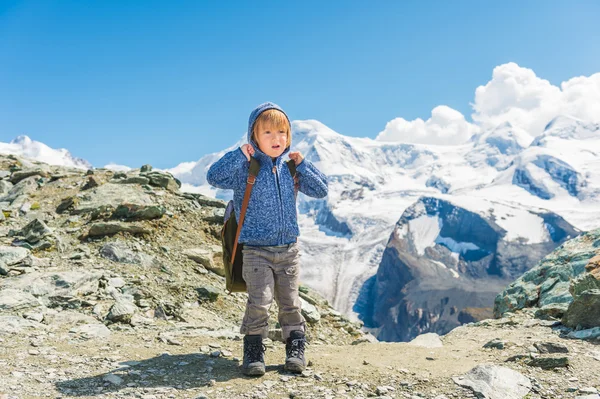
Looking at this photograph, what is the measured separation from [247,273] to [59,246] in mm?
6427

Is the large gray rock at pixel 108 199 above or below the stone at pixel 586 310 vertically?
above

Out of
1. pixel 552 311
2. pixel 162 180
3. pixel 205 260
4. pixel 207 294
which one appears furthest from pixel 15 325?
pixel 552 311

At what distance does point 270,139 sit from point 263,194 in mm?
655

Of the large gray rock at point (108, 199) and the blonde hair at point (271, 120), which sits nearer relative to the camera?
the blonde hair at point (271, 120)

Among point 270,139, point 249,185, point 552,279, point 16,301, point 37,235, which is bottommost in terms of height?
point 16,301

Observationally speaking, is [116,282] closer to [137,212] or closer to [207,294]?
[207,294]

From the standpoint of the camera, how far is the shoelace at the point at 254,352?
5.06 m

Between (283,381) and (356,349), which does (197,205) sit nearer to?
(356,349)

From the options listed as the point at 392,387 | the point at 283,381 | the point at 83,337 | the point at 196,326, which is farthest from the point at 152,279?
the point at 392,387

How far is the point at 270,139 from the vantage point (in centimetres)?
532

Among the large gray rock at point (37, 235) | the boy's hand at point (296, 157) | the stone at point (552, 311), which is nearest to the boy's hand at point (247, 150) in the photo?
the boy's hand at point (296, 157)

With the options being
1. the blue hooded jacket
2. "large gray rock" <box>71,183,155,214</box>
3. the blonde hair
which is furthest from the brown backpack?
"large gray rock" <box>71,183,155,214</box>

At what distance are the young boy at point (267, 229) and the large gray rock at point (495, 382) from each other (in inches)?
72.3

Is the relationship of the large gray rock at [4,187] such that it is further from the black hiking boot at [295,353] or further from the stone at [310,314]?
the black hiking boot at [295,353]
